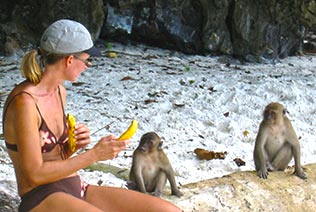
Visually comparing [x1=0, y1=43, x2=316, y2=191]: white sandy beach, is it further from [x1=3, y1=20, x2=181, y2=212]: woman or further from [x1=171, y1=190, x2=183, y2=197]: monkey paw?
[x1=3, y1=20, x2=181, y2=212]: woman

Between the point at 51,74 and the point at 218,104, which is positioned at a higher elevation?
the point at 51,74

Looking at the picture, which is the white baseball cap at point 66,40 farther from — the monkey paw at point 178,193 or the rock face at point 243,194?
the monkey paw at point 178,193

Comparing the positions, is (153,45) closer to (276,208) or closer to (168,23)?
(168,23)

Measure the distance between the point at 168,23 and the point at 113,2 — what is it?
1.13 meters

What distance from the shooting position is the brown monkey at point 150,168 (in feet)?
16.0

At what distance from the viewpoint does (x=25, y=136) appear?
304 cm

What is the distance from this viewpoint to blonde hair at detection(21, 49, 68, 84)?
324 cm

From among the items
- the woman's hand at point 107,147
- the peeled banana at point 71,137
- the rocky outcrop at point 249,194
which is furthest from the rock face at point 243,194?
the woman's hand at point 107,147

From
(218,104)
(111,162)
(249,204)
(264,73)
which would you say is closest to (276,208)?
(249,204)

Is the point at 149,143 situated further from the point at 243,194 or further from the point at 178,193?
the point at 243,194

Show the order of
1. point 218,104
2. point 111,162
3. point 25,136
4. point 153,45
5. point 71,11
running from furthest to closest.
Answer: point 153,45 < point 71,11 < point 218,104 < point 111,162 < point 25,136

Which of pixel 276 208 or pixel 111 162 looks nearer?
pixel 276 208

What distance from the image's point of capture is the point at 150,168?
501 cm

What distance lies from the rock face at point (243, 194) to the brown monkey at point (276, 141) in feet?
1.77
